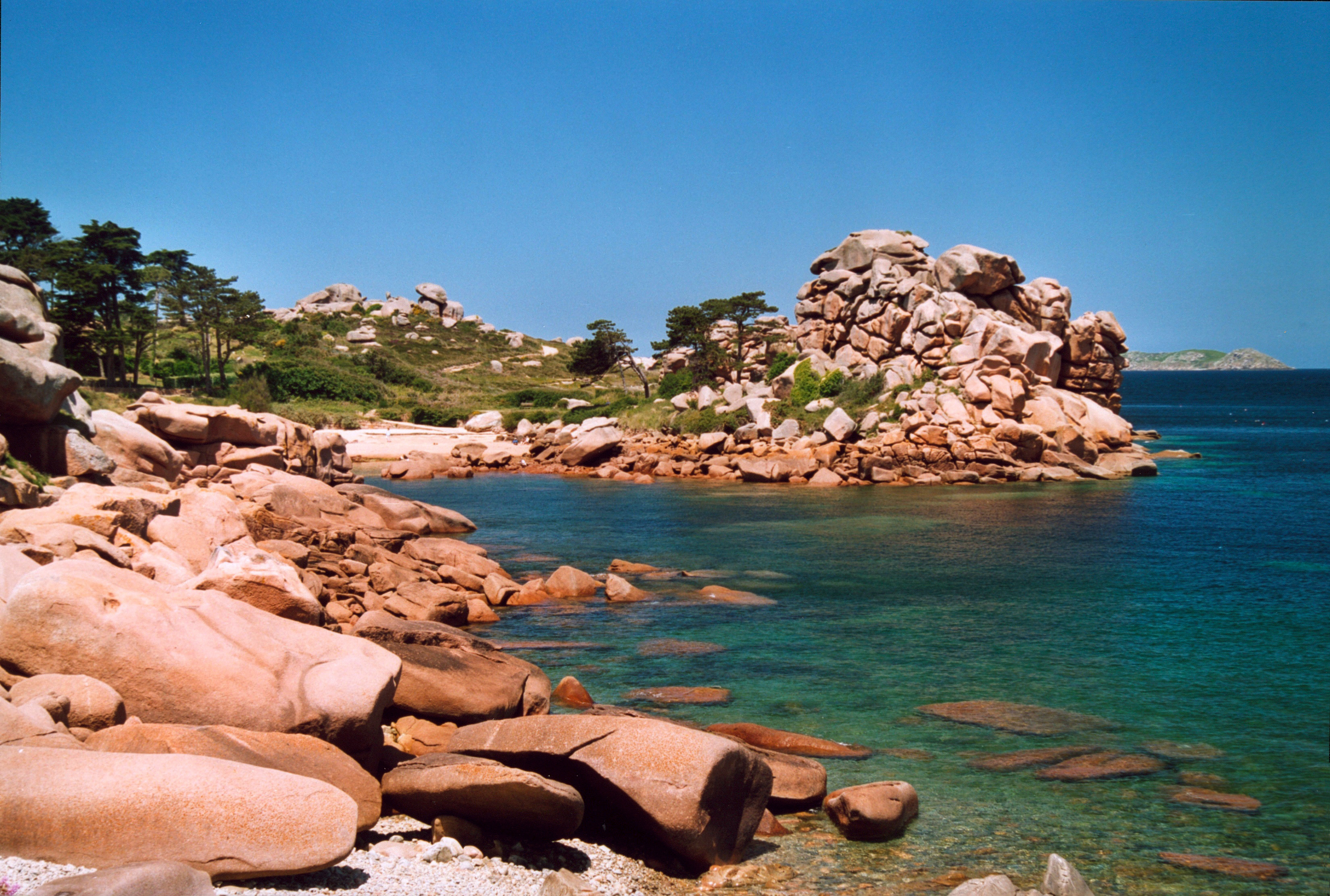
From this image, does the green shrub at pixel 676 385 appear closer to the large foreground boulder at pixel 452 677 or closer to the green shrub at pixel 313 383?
the green shrub at pixel 313 383

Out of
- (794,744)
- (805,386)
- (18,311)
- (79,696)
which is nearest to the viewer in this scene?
(79,696)

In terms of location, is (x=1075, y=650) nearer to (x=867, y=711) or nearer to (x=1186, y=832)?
(x=867, y=711)

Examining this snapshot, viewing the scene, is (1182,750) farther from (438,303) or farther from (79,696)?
(438,303)

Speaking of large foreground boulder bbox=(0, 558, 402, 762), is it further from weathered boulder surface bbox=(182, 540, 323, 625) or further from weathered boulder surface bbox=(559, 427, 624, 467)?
weathered boulder surface bbox=(559, 427, 624, 467)

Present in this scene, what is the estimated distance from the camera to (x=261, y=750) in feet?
25.6

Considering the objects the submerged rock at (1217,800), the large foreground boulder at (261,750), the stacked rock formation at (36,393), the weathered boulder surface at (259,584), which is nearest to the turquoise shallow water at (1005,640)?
the submerged rock at (1217,800)

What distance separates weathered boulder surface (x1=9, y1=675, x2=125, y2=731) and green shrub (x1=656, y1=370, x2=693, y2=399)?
57.0 m

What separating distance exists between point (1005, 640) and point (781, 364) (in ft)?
149

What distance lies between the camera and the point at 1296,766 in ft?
37.2

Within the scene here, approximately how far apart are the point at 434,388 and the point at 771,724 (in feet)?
259

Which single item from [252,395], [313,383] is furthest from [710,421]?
[313,383]

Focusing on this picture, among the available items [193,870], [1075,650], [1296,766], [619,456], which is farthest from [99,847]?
[619,456]

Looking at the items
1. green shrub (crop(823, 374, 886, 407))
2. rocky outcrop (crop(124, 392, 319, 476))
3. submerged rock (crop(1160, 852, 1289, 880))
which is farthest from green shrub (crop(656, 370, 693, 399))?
submerged rock (crop(1160, 852, 1289, 880))

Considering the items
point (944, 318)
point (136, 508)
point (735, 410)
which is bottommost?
point (136, 508)
